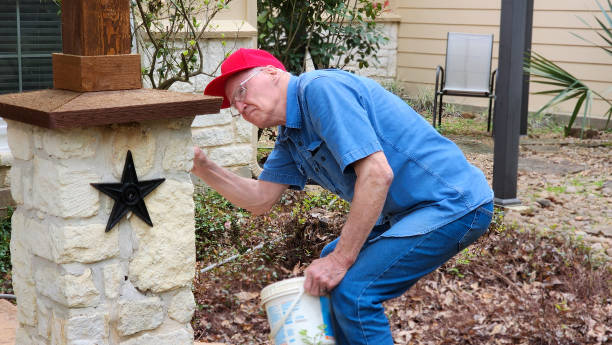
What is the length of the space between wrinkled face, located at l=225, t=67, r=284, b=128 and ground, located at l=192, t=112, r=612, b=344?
1.48 m

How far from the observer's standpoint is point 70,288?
8.75ft

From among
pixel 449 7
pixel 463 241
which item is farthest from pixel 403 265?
pixel 449 7

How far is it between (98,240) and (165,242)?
0.87ft

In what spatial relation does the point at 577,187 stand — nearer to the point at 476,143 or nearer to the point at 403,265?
the point at 476,143

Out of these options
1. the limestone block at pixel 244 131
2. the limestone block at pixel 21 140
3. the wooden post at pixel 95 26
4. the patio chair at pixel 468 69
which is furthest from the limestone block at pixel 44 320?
the patio chair at pixel 468 69

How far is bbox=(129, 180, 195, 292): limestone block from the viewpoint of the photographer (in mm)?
2805

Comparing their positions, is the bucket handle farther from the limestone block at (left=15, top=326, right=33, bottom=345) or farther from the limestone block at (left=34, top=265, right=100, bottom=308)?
the limestone block at (left=15, top=326, right=33, bottom=345)

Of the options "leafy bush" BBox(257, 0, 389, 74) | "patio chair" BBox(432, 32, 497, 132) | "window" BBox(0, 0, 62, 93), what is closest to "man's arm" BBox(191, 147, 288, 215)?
"window" BBox(0, 0, 62, 93)

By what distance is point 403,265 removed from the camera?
2736 millimetres

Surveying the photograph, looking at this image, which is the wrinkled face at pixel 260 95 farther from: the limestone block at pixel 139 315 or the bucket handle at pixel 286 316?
the limestone block at pixel 139 315

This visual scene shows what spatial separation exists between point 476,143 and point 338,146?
647 centimetres

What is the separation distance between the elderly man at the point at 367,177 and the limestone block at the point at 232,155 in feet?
10.5

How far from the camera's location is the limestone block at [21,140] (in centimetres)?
270

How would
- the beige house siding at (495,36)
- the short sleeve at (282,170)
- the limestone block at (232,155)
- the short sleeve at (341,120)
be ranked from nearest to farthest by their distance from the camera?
the short sleeve at (341,120)
the short sleeve at (282,170)
the limestone block at (232,155)
the beige house siding at (495,36)
